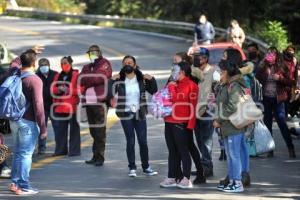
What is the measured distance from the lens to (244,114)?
33.1 feet

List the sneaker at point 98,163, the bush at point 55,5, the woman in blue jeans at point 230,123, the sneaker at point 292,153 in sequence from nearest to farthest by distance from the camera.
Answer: the woman in blue jeans at point 230,123 → the sneaker at point 98,163 → the sneaker at point 292,153 → the bush at point 55,5

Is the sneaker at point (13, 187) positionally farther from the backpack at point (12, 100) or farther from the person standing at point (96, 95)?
the person standing at point (96, 95)

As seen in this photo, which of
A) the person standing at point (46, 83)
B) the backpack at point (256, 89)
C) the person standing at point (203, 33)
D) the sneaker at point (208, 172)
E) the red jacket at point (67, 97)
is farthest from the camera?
the person standing at point (203, 33)

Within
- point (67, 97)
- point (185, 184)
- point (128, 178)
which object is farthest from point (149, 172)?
point (67, 97)

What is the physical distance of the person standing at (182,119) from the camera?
10328 mm

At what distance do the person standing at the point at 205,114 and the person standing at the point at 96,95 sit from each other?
73.0 inches

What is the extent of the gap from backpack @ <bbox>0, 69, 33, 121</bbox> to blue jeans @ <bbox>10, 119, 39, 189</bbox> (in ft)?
0.51

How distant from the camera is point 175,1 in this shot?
39.7m

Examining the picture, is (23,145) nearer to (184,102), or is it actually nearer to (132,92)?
(132,92)

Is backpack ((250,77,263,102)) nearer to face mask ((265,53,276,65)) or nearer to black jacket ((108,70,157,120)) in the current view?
face mask ((265,53,276,65))

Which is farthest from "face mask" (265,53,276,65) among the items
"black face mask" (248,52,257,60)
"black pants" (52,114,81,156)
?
"black pants" (52,114,81,156)

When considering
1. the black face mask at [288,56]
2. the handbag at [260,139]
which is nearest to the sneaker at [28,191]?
the handbag at [260,139]

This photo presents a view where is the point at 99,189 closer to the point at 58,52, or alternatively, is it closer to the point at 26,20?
the point at 58,52

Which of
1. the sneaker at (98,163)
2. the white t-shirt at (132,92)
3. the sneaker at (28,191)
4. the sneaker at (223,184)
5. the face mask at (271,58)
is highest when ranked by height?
the face mask at (271,58)
